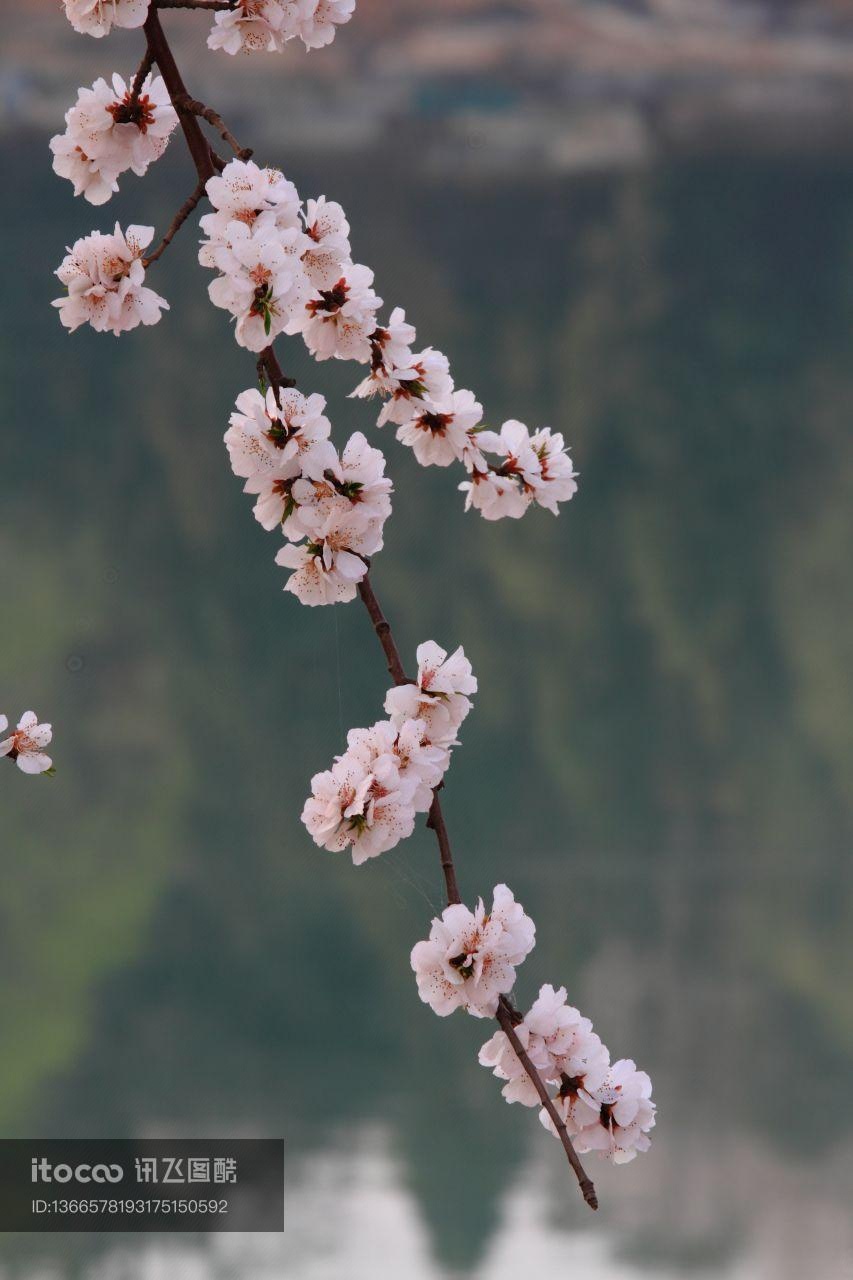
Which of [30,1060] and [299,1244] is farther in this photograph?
[30,1060]

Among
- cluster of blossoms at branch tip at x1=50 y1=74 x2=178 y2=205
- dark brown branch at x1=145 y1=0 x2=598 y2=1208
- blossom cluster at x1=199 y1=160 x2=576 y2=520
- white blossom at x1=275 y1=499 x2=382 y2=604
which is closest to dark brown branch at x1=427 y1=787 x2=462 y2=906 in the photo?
dark brown branch at x1=145 y1=0 x2=598 y2=1208

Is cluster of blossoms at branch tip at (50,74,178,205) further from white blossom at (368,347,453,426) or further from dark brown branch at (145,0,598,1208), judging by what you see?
white blossom at (368,347,453,426)

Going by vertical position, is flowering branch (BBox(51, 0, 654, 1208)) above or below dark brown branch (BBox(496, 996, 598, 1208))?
above

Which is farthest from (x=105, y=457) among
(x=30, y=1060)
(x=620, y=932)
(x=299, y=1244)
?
(x=299, y=1244)

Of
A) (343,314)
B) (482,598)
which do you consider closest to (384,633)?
(343,314)

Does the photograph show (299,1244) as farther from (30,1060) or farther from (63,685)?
(63,685)

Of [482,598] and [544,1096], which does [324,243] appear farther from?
[482,598]
